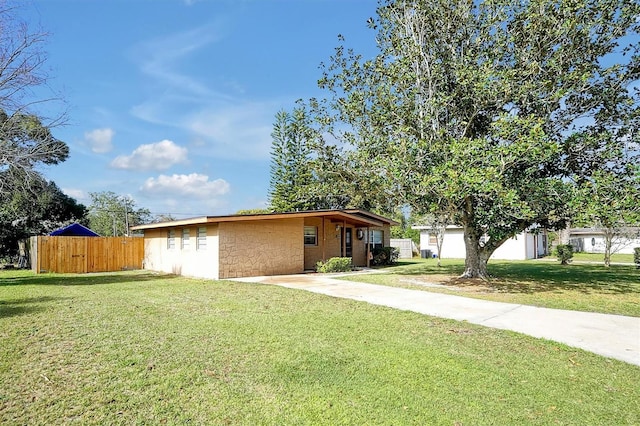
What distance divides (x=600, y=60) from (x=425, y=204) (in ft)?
22.3

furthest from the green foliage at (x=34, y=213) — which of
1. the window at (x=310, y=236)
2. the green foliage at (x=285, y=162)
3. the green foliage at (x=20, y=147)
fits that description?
the green foliage at (x=285, y=162)

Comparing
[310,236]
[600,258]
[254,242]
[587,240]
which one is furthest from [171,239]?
[587,240]

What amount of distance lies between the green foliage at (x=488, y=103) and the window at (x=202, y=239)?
6.29 meters

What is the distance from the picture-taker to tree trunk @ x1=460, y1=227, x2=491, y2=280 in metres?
13.2

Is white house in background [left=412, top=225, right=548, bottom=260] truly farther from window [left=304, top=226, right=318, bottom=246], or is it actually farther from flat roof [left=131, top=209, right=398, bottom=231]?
window [left=304, top=226, right=318, bottom=246]

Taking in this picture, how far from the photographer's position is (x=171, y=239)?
1734 centimetres

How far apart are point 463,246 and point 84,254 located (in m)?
24.2

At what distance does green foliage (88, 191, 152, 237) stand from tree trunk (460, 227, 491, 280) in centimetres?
4992

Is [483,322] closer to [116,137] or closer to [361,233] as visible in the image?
[361,233]

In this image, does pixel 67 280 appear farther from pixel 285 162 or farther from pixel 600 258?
pixel 600 258

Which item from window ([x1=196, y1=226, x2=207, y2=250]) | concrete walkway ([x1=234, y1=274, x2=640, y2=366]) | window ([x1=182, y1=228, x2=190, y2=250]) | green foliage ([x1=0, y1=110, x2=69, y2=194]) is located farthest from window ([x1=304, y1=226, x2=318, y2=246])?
green foliage ([x1=0, y1=110, x2=69, y2=194])

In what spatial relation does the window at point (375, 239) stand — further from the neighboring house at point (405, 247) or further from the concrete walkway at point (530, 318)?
the concrete walkway at point (530, 318)

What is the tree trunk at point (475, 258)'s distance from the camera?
13188 mm

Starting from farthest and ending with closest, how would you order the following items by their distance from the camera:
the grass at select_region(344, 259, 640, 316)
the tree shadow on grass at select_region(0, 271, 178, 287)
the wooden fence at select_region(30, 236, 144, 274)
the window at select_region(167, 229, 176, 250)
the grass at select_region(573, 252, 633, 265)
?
the grass at select_region(573, 252, 633, 265), the window at select_region(167, 229, 176, 250), the wooden fence at select_region(30, 236, 144, 274), the tree shadow on grass at select_region(0, 271, 178, 287), the grass at select_region(344, 259, 640, 316)
